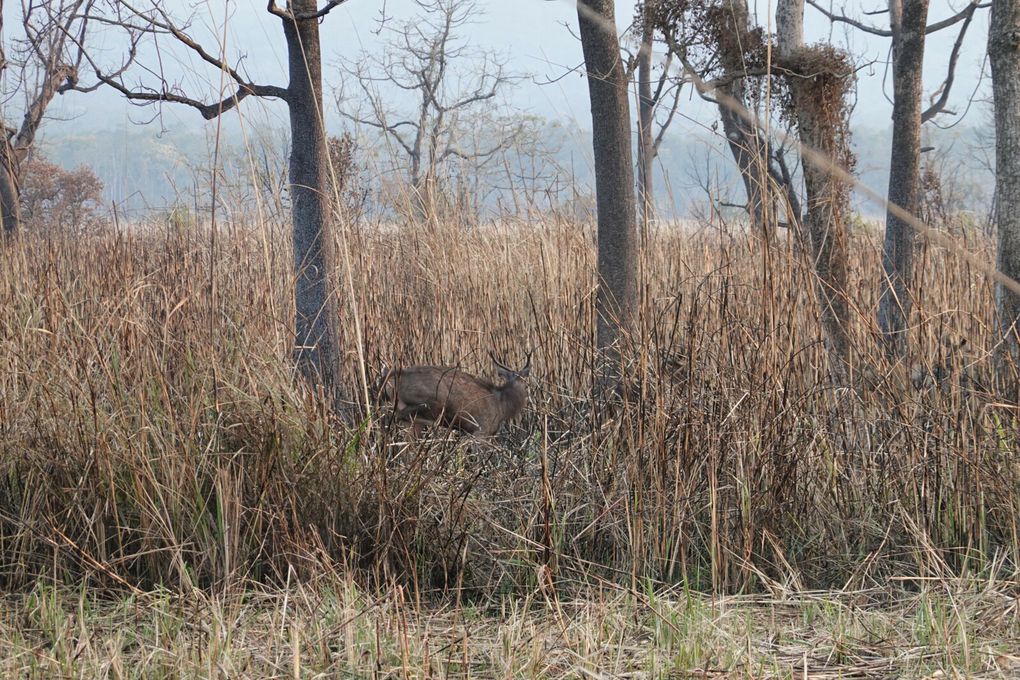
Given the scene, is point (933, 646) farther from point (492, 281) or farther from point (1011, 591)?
point (492, 281)

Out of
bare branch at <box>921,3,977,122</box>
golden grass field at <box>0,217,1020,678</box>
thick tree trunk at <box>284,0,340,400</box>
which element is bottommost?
golden grass field at <box>0,217,1020,678</box>

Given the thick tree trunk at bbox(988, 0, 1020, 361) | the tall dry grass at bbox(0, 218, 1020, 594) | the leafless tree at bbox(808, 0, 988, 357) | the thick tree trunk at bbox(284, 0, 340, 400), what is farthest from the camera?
the leafless tree at bbox(808, 0, 988, 357)

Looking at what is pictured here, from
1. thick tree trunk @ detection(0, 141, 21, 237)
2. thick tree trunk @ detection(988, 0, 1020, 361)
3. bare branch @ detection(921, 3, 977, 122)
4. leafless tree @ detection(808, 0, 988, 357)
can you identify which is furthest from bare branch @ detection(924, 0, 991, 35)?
thick tree trunk @ detection(0, 141, 21, 237)

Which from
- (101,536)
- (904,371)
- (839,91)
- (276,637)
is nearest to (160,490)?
(101,536)

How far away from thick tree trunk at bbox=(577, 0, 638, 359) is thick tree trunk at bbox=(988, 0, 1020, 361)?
122 cm

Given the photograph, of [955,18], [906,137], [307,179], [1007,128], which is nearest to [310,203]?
[307,179]

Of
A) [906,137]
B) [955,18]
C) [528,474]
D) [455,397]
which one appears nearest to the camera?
[528,474]

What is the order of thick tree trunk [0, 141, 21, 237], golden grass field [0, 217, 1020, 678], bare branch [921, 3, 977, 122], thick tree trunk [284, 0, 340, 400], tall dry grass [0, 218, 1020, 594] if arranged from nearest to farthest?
golden grass field [0, 217, 1020, 678]
tall dry grass [0, 218, 1020, 594]
thick tree trunk [284, 0, 340, 400]
thick tree trunk [0, 141, 21, 237]
bare branch [921, 3, 977, 122]

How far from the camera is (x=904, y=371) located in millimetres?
2859

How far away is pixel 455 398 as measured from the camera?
3377 millimetres

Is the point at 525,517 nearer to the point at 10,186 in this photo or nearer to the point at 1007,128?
the point at 1007,128

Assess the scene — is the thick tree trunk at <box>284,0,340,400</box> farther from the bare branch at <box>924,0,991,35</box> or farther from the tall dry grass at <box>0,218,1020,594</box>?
the bare branch at <box>924,0,991,35</box>

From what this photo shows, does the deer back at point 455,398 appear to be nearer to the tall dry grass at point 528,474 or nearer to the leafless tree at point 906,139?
the tall dry grass at point 528,474

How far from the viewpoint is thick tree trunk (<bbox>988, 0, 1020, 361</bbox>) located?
3.19 metres
